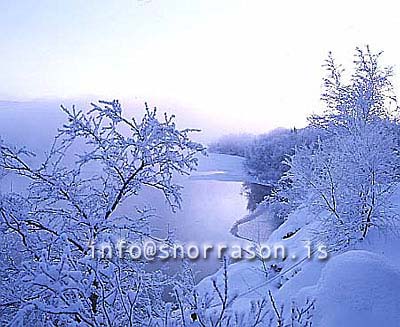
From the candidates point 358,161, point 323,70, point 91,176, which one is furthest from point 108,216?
point 323,70

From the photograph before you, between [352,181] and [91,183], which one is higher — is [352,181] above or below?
below

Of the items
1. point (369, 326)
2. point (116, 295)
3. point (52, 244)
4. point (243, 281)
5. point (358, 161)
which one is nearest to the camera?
point (116, 295)

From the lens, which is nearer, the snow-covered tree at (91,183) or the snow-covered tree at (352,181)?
the snow-covered tree at (91,183)

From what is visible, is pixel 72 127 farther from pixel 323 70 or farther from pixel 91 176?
pixel 323 70

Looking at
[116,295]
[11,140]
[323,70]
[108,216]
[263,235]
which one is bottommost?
[263,235]

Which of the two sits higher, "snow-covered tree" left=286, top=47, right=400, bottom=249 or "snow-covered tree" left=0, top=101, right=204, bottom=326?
"snow-covered tree" left=0, top=101, right=204, bottom=326

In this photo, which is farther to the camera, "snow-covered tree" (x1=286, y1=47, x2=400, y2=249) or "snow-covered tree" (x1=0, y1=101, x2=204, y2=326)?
"snow-covered tree" (x1=286, y1=47, x2=400, y2=249)

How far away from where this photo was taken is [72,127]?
13.0 ft

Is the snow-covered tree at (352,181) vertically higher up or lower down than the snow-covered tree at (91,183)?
lower down

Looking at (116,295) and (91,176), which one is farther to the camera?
(91,176)

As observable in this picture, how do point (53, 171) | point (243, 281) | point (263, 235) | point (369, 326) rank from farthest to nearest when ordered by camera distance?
1. point (263, 235)
2. point (243, 281)
3. point (369, 326)
4. point (53, 171)

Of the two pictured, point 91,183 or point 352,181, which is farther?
point 352,181

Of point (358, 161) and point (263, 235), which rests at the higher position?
point (358, 161)

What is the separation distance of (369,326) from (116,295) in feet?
11.1
